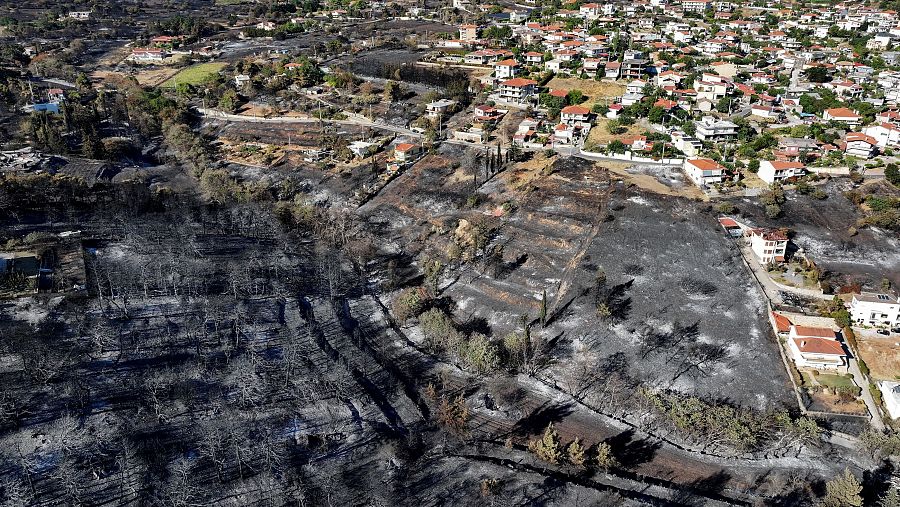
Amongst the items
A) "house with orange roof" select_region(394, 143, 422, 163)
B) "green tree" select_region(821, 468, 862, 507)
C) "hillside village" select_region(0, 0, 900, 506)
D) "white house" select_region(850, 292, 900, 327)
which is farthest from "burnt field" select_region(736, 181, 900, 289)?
"house with orange roof" select_region(394, 143, 422, 163)

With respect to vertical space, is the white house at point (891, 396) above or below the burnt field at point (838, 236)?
below

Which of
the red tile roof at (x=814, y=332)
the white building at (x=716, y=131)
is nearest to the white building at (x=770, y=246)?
the red tile roof at (x=814, y=332)

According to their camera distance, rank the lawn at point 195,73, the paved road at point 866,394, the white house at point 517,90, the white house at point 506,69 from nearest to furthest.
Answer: the paved road at point 866,394 → the white house at point 517,90 → the white house at point 506,69 → the lawn at point 195,73

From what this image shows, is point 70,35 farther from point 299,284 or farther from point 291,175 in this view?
point 299,284

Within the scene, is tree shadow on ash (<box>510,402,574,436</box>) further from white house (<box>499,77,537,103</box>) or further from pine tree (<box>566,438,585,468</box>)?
white house (<box>499,77,537,103</box>)

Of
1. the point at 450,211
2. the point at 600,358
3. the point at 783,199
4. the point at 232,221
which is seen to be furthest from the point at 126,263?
the point at 783,199

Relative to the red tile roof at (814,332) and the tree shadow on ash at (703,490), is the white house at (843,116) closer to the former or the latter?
the red tile roof at (814,332)
